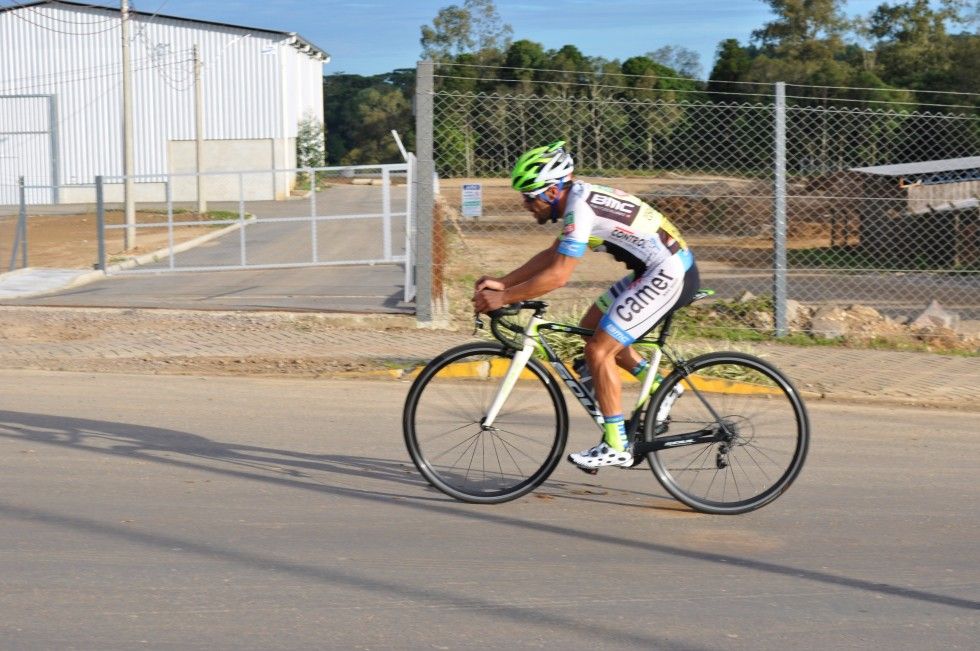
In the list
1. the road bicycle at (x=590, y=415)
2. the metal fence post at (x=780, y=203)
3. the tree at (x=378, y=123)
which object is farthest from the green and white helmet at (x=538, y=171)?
the tree at (x=378, y=123)

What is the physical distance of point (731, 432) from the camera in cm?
600

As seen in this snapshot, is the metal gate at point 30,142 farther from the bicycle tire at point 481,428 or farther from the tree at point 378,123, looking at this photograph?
the bicycle tire at point 481,428

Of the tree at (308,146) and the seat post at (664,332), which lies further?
the tree at (308,146)

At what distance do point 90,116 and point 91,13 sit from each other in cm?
434

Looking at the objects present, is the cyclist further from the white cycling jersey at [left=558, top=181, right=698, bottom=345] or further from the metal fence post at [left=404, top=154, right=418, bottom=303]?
the metal fence post at [left=404, top=154, right=418, bottom=303]

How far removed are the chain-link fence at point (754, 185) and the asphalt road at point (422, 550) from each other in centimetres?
439

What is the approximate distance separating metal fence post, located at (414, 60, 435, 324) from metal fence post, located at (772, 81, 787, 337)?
126 inches

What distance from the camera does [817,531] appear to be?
226 inches

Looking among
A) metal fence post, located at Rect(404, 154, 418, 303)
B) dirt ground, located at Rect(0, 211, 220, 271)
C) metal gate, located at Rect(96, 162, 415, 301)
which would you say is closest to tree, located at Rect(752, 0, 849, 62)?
metal gate, located at Rect(96, 162, 415, 301)

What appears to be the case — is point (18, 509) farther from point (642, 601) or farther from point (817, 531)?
point (817, 531)

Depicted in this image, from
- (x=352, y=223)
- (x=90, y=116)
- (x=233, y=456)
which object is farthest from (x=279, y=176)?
(x=233, y=456)

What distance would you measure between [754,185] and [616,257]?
8.92m

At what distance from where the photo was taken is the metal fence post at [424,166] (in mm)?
10984

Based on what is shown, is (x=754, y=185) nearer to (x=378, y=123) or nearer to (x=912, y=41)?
(x=912, y=41)
